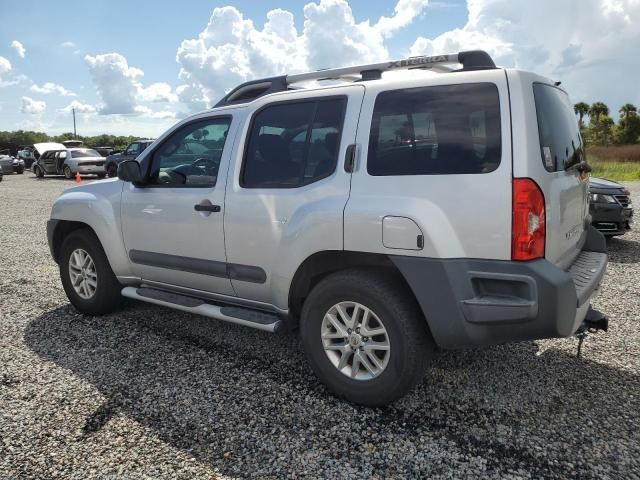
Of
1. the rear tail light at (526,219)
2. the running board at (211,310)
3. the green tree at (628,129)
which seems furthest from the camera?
the green tree at (628,129)

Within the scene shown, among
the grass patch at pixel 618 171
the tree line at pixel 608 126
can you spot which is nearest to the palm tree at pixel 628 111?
the tree line at pixel 608 126

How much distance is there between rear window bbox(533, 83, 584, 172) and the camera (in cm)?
273

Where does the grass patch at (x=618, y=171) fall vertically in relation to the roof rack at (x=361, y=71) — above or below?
below

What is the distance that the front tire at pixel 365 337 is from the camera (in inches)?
114

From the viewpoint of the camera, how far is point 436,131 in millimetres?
2805

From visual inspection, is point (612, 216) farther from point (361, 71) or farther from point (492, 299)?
point (492, 299)

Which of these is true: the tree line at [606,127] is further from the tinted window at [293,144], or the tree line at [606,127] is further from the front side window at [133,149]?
the tinted window at [293,144]

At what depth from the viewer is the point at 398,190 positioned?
9.29 ft

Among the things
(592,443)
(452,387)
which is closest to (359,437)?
(452,387)

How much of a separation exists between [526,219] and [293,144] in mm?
1559

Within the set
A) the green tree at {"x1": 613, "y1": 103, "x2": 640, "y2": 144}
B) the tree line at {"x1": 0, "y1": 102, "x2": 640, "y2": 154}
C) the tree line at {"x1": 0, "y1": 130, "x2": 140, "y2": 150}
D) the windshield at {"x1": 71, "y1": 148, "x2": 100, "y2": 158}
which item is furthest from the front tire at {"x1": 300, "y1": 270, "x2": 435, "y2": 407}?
the tree line at {"x1": 0, "y1": 130, "x2": 140, "y2": 150}

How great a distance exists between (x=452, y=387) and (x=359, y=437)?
0.86 metres

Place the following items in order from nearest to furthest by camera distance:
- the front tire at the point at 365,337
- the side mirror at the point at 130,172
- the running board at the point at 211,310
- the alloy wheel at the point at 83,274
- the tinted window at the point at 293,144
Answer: the front tire at the point at 365,337 → the tinted window at the point at 293,144 → the running board at the point at 211,310 → the side mirror at the point at 130,172 → the alloy wheel at the point at 83,274

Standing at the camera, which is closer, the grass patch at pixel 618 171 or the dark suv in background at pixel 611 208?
the dark suv in background at pixel 611 208
